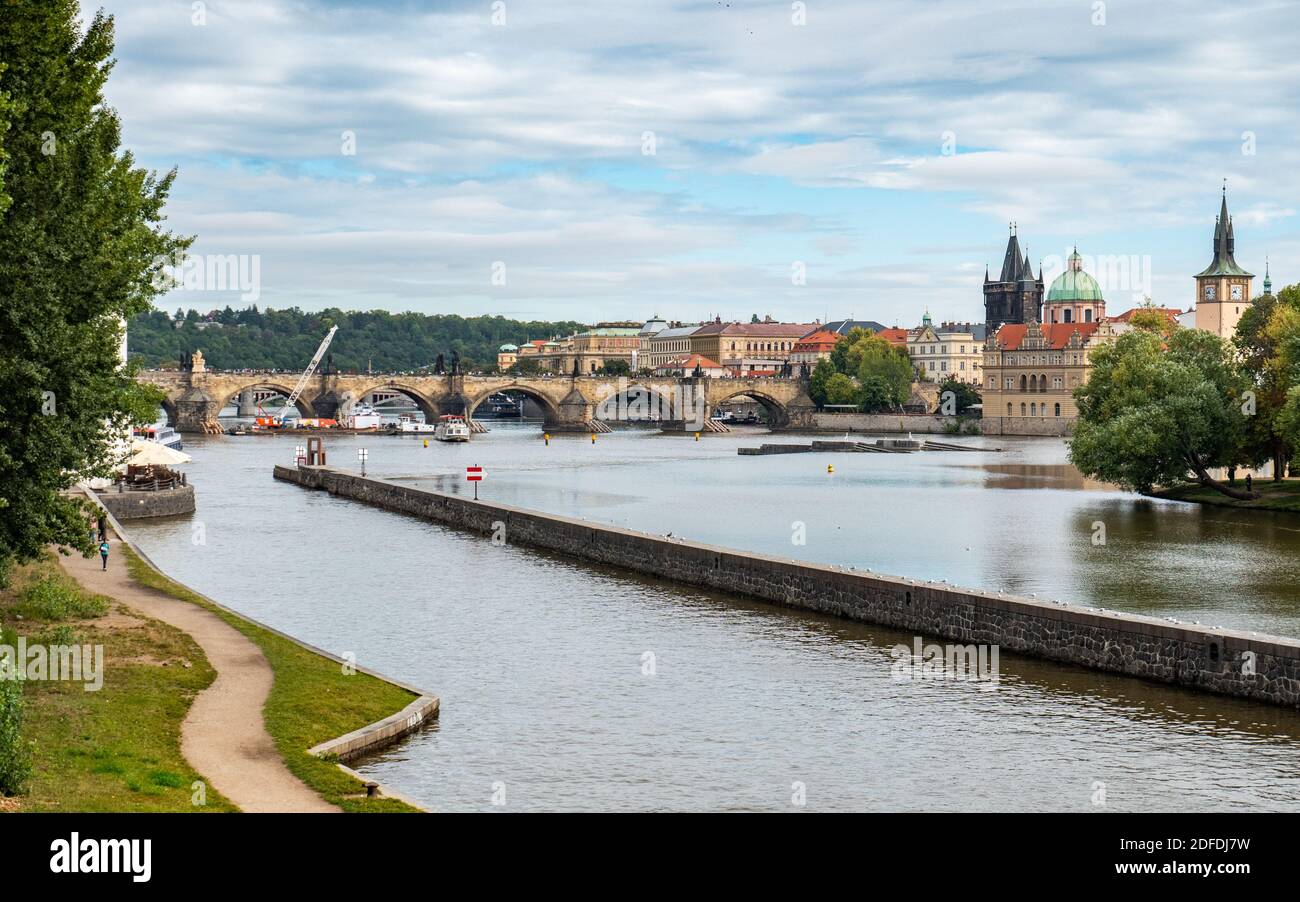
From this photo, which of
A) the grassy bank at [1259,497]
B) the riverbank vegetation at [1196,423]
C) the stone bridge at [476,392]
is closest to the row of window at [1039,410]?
the stone bridge at [476,392]

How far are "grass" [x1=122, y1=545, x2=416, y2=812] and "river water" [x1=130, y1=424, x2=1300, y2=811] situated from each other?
43.6 inches

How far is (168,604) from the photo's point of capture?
34.4m

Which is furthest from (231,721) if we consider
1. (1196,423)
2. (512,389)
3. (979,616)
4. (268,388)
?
(512,389)

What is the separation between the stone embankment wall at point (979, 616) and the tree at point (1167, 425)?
29564mm

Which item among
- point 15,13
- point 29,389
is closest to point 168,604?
point 29,389

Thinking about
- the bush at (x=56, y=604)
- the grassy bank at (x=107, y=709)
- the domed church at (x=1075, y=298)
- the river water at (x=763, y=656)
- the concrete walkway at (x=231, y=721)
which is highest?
the domed church at (x=1075, y=298)

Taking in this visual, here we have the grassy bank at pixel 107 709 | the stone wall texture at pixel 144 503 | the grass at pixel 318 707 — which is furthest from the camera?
the stone wall texture at pixel 144 503

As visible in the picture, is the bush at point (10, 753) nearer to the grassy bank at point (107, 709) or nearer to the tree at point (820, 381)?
the grassy bank at point (107, 709)

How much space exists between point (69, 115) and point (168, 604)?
12.4 meters

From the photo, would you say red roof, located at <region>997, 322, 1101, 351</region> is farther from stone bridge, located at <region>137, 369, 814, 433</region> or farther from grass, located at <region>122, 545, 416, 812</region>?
grass, located at <region>122, 545, 416, 812</region>

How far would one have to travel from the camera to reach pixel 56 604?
3011 centimetres

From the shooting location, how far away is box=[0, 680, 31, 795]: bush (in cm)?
1645

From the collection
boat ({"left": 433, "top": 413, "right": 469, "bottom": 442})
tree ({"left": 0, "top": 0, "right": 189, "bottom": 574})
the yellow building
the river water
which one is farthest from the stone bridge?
tree ({"left": 0, "top": 0, "right": 189, "bottom": 574})

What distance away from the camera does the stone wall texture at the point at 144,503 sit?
62.3m
